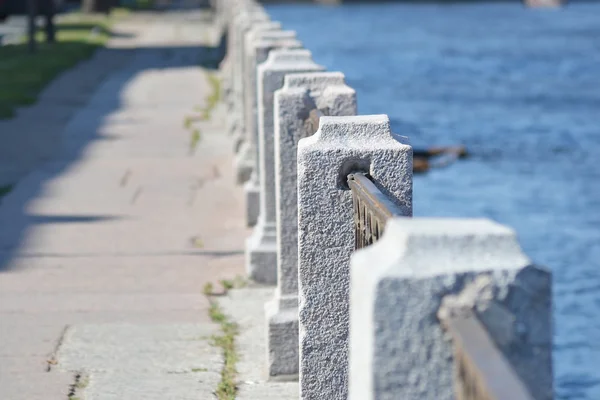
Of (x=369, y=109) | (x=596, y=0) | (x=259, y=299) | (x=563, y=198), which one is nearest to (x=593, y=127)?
(x=369, y=109)

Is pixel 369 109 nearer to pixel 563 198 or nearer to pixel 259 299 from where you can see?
pixel 563 198

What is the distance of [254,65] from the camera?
8.91 meters

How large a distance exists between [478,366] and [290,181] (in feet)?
11.8

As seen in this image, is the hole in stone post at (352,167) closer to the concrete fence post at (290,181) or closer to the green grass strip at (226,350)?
the concrete fence post at (290,181)

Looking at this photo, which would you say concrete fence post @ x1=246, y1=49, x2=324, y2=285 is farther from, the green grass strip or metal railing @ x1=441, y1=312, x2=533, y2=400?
metal railing @ x1=441, y1=312, x2=533, y2=400

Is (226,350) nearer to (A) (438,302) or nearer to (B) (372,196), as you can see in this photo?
(B) (372,196)

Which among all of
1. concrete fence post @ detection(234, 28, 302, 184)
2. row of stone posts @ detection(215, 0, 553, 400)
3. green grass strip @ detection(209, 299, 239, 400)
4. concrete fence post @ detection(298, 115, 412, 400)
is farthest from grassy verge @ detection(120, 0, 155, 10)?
concrete fence post @ detection(298, 115, 412, 400)

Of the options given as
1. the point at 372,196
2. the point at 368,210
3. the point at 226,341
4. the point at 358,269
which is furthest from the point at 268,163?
the point at 358,269

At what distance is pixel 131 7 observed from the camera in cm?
4581

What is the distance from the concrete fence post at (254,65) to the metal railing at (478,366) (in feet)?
19.2

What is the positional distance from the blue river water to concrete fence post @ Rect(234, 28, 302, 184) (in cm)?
305

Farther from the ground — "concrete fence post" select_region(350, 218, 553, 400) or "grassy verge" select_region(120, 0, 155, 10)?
"concrete fence post" select_region(350, 218, 553, 400)

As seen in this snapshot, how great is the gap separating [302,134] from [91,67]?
17.2 metres

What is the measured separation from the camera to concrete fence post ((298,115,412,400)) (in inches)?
165
